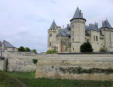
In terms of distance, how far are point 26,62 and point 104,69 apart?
572 inches

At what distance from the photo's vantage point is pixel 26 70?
28.7m

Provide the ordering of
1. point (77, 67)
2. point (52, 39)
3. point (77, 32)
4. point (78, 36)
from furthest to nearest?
point (52, 39)
point (77, 32)
point (78, 36)
point (77, 67)

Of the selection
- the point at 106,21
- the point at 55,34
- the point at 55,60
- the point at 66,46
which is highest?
the point at 106,21

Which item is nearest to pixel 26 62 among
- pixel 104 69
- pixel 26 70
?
pixel 26 70

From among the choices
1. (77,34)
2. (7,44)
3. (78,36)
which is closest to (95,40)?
(78,36)

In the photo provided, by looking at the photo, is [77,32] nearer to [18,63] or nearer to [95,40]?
[95,40]

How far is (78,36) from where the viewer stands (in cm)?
3238

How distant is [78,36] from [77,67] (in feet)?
43.5

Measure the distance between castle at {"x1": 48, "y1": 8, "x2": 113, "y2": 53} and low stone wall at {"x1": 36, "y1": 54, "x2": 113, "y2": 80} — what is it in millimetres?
11719

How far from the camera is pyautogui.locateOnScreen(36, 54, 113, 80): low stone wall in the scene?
18875mm

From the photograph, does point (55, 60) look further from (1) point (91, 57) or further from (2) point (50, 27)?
(2) point (50, 27)

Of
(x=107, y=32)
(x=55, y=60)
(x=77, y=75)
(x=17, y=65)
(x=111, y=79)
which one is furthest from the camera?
(x=107, y=32)

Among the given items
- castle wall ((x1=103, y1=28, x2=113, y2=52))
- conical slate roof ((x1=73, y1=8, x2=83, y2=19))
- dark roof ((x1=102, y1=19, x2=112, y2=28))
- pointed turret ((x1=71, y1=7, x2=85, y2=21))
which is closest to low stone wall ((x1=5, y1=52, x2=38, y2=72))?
pointed turret ((x1=71, y1=7, x2=85, y2=21))

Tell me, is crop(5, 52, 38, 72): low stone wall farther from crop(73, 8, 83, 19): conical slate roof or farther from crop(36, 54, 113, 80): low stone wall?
crop(73, 8, 83, 19): conical slate roof
